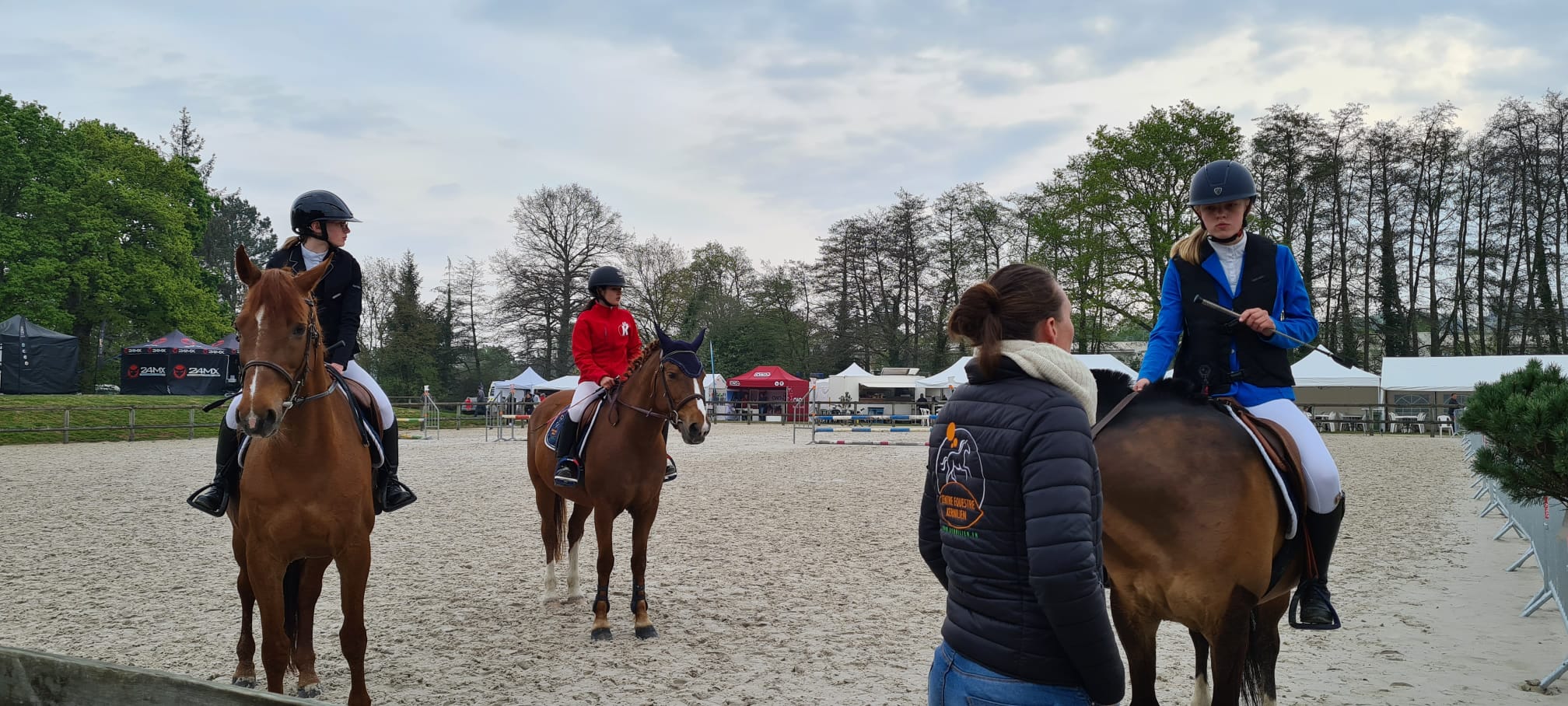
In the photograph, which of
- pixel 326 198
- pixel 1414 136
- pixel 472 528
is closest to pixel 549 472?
pixel 326 198

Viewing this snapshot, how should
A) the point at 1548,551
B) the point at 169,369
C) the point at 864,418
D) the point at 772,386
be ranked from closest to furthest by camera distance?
the point at 1548,551 < the point at 864,418 < the point at 169,369 < the point at 772,386

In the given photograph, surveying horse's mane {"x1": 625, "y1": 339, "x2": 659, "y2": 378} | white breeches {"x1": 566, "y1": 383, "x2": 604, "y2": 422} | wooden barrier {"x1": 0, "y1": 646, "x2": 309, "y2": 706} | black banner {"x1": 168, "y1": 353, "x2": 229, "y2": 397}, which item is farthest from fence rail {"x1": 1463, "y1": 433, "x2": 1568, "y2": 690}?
black banner {"x1": 168, "y1": 353, "x2": 229, "y2": 397}

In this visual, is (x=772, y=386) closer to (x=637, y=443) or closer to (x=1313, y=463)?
(x=637, y=443)

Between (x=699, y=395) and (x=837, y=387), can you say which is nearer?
(x=699, y=395)

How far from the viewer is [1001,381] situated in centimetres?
201

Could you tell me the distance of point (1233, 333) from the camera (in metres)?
3.77

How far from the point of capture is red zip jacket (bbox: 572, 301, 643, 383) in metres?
7.10

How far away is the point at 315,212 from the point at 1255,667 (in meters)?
5.28

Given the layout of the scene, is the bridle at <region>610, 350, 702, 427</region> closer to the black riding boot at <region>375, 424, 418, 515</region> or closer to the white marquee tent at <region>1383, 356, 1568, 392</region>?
the black riding boot at <region>375, 424, 418, 515</region>

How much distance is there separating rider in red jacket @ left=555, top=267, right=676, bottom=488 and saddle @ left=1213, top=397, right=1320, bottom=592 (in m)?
4.37

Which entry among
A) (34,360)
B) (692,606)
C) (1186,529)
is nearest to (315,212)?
(692,606)

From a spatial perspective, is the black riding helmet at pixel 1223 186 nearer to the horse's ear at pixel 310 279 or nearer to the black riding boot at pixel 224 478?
the horse's ear at pixel 310 279

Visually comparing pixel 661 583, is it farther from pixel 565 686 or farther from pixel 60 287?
pixel 60 287

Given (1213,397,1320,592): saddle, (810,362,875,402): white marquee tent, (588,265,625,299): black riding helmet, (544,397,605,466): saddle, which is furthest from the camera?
(810,362,875,402): white marquee tent
